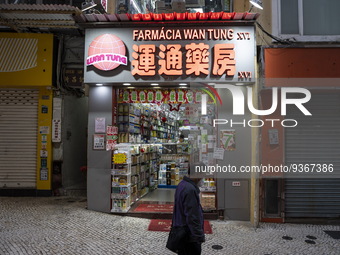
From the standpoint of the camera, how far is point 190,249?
3658 mm

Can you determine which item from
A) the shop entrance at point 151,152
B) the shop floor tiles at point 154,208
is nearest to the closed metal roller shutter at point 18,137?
the shop entrance at point 151,152

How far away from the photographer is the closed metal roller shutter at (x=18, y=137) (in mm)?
9539

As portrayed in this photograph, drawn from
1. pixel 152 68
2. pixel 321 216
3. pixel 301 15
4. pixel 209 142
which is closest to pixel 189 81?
pixel 152 68

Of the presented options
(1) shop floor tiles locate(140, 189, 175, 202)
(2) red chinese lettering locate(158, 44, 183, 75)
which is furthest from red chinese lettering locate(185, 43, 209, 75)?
(1) shop floor tiles locate(140, 189, 175, 202)

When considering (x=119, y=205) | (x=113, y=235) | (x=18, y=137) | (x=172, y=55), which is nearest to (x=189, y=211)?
(x=113, y=235)

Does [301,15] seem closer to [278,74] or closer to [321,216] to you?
[278,74]

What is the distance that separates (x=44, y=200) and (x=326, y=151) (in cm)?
831

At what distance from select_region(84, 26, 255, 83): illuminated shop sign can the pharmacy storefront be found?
0.08 ft

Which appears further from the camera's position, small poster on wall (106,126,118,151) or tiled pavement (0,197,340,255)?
small poster on wall (106,126,118,151)

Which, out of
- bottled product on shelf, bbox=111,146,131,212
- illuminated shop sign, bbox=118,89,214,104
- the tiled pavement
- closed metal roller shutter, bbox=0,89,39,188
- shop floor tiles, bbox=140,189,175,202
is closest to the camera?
the tiled pavement

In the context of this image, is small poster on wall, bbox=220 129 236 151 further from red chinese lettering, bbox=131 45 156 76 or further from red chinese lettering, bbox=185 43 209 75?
red chinese lettering, bbox=131 45 156 76

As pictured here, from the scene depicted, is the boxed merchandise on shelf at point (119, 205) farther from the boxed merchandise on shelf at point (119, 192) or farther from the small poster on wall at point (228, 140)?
the small poster on wall at point (228, 140)

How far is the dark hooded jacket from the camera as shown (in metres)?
3.54

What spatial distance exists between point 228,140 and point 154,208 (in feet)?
9.06
